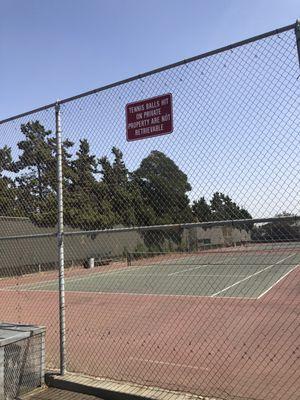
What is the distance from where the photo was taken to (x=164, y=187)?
17.6 ft

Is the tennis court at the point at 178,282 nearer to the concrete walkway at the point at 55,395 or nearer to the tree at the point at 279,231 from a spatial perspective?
the concrete walkway at the point at 55,395

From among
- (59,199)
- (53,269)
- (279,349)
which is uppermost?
(59,199)

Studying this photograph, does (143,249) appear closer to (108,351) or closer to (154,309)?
(108,351)

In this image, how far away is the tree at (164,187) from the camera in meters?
5.19

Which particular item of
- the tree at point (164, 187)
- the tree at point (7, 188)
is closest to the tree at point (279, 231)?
the tree at point (164, 187)

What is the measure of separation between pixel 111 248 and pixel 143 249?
2527 mm

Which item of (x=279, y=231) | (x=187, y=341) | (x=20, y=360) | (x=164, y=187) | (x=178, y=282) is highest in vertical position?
(x=164, y=187)

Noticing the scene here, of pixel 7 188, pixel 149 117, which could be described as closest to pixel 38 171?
pixel 7 188

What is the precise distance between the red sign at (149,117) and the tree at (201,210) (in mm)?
847

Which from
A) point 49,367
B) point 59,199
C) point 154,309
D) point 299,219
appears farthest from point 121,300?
point 299,219

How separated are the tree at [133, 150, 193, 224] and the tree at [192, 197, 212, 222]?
0.09 m

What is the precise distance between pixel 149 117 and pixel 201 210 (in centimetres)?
124

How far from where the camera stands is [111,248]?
9.98m

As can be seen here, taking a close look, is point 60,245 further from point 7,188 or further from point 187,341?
point 187,341
